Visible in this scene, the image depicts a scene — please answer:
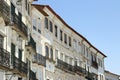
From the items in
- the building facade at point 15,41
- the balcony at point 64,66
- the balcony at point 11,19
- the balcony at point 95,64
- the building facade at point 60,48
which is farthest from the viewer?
the balcony at point 95,64

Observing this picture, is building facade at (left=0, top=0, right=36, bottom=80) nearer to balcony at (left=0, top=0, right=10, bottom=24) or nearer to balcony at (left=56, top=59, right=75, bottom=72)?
balcony at (left=0, top=0, right=10, bottom=24)

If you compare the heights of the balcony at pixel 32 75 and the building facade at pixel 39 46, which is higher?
the building facade at pixel 39 46

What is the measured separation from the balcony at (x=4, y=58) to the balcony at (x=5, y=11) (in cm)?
213

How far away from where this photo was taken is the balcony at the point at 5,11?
26.8 metres

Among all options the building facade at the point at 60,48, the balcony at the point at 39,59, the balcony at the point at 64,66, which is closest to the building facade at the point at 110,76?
the building facade at the point at 60,48

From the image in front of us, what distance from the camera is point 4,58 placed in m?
26.8

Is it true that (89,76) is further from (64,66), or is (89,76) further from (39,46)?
(39,46)

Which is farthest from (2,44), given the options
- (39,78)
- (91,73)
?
(91,73)

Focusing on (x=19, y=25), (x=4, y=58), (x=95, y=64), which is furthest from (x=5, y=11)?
(x=95, y=64)

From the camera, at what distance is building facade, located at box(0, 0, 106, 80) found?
2917cm

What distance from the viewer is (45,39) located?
4506cm

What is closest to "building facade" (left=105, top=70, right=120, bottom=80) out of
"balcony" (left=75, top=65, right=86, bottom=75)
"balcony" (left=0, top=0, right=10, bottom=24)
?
"balcony" (left=75, top=65, right=86, bottom=75)

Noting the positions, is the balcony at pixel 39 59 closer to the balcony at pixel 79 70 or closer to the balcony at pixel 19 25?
the balcony at pixel 19 25

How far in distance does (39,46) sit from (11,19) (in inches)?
527
